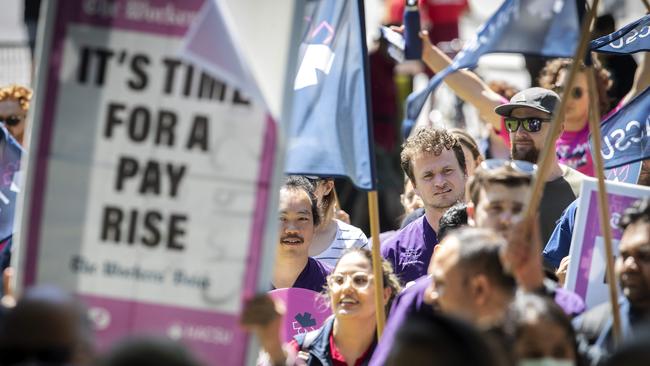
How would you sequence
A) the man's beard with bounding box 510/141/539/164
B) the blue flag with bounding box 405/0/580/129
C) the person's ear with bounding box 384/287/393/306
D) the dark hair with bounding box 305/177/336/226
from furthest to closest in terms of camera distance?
the dark hair with bounding box 305/177/336/226 < the man's beard with bounding box 510/141/539/164 < the person's ear with bounding box 384/287/393/306 < the blue flag with bounding box 405/0/580/129

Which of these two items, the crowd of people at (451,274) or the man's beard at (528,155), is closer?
the crowd of people at (451,274)

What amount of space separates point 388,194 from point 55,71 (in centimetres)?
692

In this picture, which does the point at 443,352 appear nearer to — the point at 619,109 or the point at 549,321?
the point at 549,321

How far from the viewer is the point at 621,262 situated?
17.3 feet

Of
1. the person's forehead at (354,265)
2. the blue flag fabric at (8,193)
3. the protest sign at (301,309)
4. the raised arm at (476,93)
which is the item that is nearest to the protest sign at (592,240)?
the person's forehead at (354,265)

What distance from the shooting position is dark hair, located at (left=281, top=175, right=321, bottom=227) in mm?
7711

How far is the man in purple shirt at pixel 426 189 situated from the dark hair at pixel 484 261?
2.37m

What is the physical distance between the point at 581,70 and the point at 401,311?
3.73 metres

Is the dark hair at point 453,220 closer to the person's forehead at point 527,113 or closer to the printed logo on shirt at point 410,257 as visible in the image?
the printed logo on shirt at point 410,257

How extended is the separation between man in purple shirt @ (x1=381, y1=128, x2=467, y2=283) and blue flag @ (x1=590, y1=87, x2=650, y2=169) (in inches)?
32.7

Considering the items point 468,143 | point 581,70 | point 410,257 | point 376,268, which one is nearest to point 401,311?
point 376,268

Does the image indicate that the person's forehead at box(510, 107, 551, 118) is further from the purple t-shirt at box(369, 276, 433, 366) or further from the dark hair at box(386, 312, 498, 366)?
the dark hair at box(386, 312, 498, 366)

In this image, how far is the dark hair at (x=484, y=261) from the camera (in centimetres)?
480

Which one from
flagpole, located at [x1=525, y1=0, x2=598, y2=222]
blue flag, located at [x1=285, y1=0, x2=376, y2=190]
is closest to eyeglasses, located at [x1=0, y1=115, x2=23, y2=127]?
blue flag, located at [x1=285, y1=0, x2=376, y2=190]
